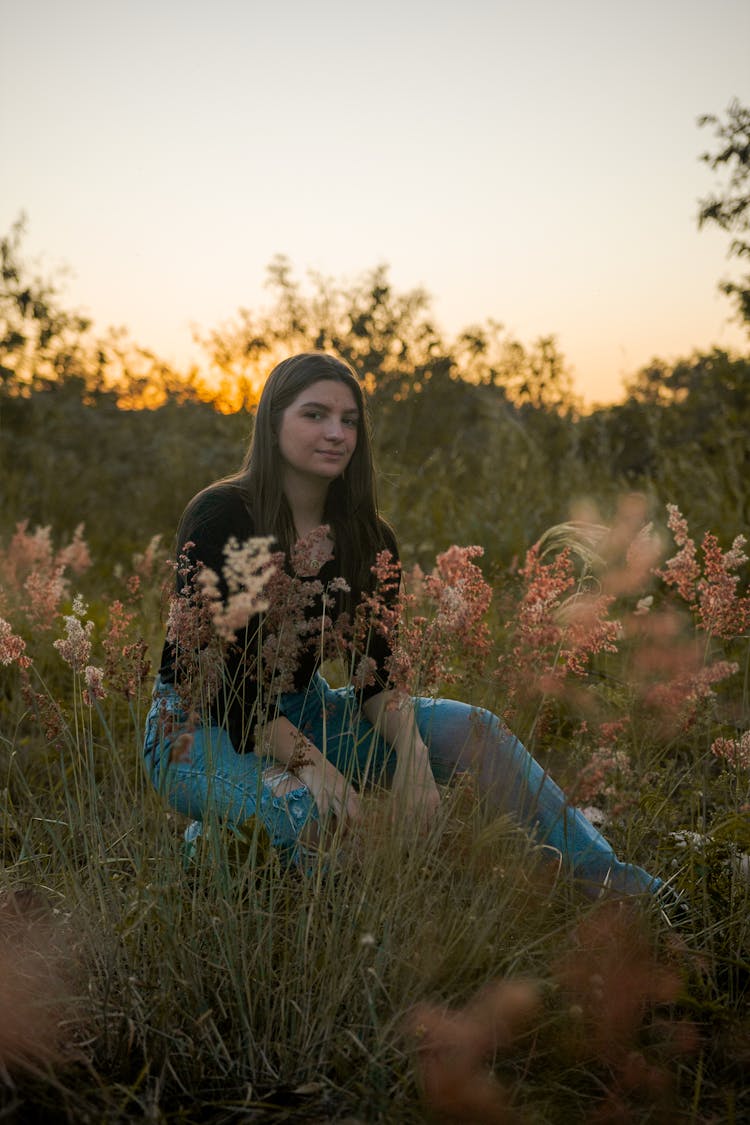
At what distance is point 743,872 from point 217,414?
25.3 feet

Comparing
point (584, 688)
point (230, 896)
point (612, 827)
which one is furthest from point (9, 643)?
point (584, 688)

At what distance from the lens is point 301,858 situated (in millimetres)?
2016

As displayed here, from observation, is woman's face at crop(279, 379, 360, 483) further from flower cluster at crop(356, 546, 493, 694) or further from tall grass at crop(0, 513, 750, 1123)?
tall grass at crop(0, 513, 750, 1123)

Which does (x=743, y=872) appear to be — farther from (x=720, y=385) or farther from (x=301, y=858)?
(x=720, y=385)

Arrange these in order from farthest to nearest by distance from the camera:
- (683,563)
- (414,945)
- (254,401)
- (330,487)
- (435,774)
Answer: (254,401) < (330,487) < (435,774) < (683,563) < (414,945)

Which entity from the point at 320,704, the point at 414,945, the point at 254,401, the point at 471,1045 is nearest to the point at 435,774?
the point at 320,704

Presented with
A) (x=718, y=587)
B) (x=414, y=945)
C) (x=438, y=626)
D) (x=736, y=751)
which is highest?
(x=718, y=587)

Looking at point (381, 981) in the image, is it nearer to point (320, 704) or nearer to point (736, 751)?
point (736, 751)

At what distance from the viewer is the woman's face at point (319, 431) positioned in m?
2.79

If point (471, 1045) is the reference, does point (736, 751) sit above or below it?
above

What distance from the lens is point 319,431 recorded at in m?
2.79

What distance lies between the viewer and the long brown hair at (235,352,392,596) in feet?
9.32

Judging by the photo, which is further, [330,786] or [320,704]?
[320,704]

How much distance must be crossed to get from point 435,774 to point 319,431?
41.8 inches
